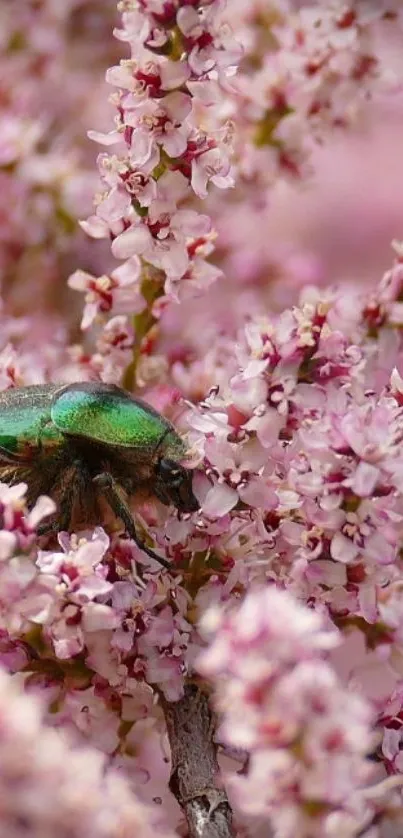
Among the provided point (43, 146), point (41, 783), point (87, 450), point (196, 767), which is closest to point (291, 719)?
point (41, 783)

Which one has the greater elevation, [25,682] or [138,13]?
[138,13]

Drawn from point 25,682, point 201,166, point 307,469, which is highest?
point 201,166

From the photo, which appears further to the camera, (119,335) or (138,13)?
(119,335)

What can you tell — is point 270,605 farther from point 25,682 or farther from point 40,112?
point 40,112

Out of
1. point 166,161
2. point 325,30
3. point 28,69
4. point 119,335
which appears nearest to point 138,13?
point 166,161

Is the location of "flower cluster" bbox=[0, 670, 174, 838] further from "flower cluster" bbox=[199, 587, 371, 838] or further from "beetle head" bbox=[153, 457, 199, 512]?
"beetle head" bbox=[153, 457, 199, 512]

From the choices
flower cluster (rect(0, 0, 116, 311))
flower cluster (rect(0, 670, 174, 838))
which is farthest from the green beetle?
flower cluster (rect(0, 0, 116, 311))

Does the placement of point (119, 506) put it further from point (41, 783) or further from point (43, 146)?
point (43, 146)
